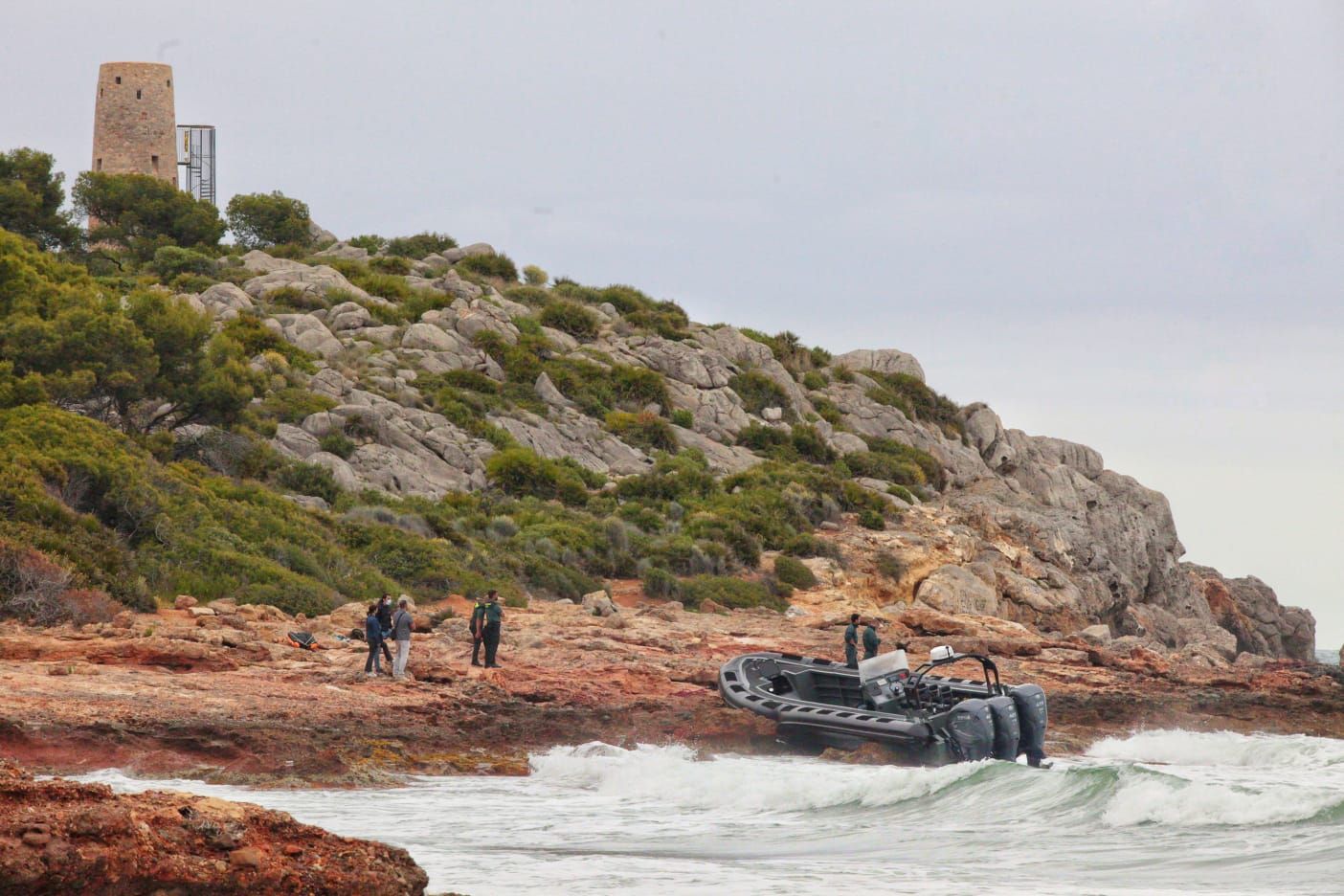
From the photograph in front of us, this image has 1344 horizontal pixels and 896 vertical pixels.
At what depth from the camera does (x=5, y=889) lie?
648 centimetres

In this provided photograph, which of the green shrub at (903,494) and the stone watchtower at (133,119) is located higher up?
the stone watchtower at (133,119)

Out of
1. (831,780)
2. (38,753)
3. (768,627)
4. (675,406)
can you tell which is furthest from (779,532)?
(38,753)

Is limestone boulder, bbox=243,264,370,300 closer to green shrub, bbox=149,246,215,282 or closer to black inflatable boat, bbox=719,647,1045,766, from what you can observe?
green shrub, bbox=149,246,215,282

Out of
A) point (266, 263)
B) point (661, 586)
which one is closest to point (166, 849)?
point (661, 586)

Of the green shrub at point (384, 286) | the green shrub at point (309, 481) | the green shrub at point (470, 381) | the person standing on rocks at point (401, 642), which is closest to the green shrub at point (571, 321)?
the green shrub at point (384, 286)

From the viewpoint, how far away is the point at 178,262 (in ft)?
178

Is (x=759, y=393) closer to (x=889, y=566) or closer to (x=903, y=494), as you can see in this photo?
(x=903, y=494)

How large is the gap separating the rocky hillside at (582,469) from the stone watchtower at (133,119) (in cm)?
811

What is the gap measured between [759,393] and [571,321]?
845 cm

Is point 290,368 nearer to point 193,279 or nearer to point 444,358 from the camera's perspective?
point 444,358

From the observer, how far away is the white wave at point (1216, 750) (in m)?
21.7

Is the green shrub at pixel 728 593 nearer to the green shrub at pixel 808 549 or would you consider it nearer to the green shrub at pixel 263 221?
the green shrub at pixel 808 549

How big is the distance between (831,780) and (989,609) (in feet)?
73.0

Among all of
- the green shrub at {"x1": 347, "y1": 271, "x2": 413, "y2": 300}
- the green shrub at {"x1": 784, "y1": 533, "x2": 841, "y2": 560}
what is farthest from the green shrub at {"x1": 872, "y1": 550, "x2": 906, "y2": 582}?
the green shrub at {"x1": 347, "y1": 271, "x2": 413, "y2": 300}
